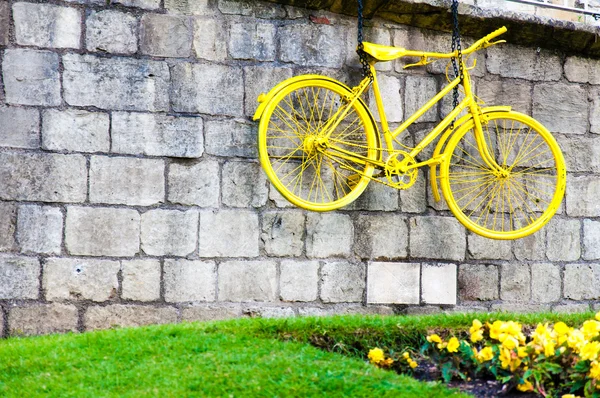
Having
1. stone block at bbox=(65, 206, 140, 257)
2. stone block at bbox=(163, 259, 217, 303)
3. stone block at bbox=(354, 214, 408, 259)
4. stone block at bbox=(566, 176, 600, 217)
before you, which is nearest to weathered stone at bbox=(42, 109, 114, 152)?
stone block at bbox=(65, 206, 140, 257)

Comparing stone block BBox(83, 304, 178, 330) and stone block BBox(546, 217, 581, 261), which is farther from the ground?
stone block BBox(546, 217, 581, 261)

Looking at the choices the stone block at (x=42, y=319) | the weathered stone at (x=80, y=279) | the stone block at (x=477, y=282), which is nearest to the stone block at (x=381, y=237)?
the stone block at (x=477, y=282)

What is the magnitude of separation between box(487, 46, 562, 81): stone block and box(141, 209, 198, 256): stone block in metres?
2.68

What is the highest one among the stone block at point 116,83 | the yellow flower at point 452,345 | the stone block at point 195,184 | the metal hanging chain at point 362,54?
the metal hanging chain at point 362,54

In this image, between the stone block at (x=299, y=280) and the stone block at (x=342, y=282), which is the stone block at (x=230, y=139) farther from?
the stone block at (x=342, y=282)

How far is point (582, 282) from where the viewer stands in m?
6.79

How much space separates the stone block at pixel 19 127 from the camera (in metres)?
5.56

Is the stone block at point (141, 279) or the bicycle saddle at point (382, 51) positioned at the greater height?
the bicycle saddle at point (382, 51)

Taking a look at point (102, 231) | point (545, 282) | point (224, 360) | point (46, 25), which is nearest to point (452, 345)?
point (224, 360)

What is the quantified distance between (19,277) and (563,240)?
412 centimetres

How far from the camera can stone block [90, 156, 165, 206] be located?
569cm

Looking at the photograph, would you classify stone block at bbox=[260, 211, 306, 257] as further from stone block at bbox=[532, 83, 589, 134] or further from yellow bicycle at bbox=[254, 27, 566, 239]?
stone block at bbox=[532, 83, 589, 134]

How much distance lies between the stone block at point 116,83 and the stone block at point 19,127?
265 millimetres

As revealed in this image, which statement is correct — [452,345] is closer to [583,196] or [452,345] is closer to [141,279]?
[141,279]
